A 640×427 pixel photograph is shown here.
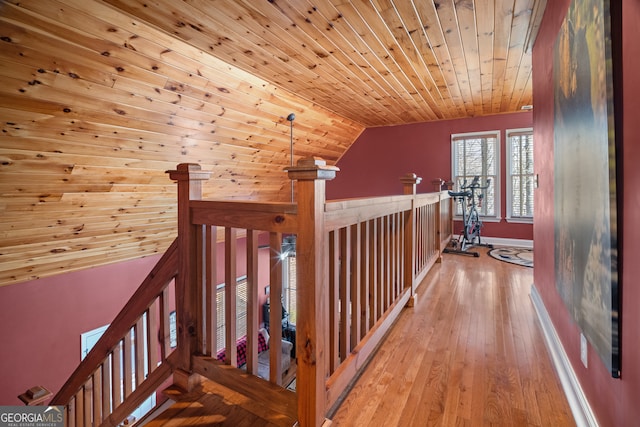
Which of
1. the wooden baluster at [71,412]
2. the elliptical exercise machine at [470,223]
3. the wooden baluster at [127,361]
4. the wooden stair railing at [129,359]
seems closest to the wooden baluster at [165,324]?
the wooden stair railing at [129,359]

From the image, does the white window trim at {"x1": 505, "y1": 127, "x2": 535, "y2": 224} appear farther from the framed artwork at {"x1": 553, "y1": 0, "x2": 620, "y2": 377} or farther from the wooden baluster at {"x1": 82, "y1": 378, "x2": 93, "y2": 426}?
the wooden baluster at {"x1": 82, "y1": 378, "x2": 93, "y2": 426}

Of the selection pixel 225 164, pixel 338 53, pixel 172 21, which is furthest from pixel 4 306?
pixel 338 53

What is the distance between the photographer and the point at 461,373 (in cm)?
173

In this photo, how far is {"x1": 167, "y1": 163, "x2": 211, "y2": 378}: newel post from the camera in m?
1.61

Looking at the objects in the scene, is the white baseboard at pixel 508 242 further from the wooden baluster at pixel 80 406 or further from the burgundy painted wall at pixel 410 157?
the wooden baluster at pixel 80 406

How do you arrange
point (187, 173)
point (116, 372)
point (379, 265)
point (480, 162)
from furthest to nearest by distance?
point (480, 162)
point (379, 265)
point (116, 372)
point (187, 173)

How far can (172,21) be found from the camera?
2326 mm

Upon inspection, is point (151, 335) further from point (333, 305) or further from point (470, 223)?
point (470, 223)

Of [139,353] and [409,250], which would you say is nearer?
[139,353]

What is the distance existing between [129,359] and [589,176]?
2.38m

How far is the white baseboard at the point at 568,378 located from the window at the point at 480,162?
4102 mm

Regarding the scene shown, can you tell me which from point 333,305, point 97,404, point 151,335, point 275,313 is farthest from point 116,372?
point 333,305

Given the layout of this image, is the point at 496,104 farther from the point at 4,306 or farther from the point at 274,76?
the point at 4,306

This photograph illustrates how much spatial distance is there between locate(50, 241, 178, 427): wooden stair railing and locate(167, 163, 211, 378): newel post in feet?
0.21
